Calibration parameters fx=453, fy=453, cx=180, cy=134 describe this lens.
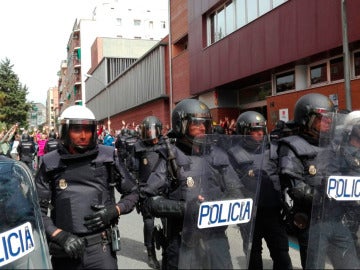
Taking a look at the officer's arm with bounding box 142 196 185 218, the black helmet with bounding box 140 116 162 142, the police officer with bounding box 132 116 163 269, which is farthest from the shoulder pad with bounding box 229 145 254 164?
the black helmet with bounding box 140 116 162 142

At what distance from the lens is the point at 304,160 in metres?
3.48

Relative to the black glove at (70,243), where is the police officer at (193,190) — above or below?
above

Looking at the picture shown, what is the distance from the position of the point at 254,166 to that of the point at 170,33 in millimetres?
21467

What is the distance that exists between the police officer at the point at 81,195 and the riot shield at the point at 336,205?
1258 mm

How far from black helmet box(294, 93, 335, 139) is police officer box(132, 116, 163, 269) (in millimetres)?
2258

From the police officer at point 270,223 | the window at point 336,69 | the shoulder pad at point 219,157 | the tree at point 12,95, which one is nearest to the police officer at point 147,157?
the police officer at point 270,223

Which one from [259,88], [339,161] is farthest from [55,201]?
[259,88]

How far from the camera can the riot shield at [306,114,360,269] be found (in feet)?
8.86

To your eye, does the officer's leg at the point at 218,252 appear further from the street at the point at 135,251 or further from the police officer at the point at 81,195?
the street at the point at 135,251

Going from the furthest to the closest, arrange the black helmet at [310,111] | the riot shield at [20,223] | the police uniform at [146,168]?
the police uniform at [146,168] → the black helmet at [310,111] → the riot shield at [20,223]

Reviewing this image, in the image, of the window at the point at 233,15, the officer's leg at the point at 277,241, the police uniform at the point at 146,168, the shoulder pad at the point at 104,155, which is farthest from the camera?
the window at the point at 233,15

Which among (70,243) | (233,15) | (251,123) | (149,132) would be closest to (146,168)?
(149,132)

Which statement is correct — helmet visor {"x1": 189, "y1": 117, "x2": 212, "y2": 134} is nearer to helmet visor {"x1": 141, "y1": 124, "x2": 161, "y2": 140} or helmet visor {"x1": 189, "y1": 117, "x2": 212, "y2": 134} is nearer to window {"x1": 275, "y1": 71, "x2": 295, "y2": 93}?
helmet visor {"x1": 141, "y1": 124, "x2": 161, "y2": 140}

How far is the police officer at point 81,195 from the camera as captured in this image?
293 cm
